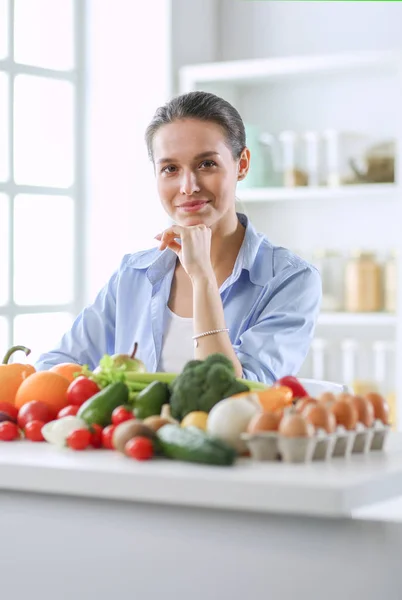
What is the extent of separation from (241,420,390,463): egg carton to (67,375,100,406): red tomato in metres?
0.38

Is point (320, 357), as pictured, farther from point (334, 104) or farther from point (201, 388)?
point (201, 388)

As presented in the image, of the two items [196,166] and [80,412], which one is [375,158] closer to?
[196,166]

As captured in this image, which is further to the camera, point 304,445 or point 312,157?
point 312,157

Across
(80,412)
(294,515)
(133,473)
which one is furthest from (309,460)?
(80,412)

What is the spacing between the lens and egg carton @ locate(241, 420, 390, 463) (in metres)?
1.50

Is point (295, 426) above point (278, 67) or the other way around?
the other way around

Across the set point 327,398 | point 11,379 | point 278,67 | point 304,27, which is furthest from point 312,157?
point 327,398

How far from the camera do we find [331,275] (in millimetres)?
4691

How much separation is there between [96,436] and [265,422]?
0.31 meters

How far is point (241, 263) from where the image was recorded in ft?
8.70

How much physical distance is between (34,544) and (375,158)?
325 cm

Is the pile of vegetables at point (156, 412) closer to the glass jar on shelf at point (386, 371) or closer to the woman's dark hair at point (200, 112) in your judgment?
the woman's dark hair at point (200, 112)

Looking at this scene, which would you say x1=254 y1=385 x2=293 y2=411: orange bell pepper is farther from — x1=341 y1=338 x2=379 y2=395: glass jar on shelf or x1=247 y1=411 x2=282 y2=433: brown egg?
x1=341 y1=338 x2=379 y2=395: glass jar on shelf

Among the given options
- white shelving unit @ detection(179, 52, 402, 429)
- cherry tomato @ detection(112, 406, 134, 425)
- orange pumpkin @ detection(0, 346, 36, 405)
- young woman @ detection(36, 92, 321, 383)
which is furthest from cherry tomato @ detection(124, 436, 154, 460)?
white shelving unit @ detection(179, 52, 402, 429)
